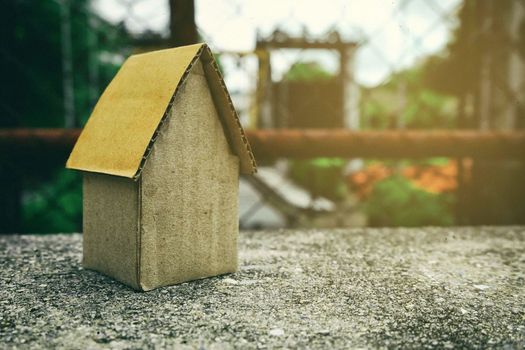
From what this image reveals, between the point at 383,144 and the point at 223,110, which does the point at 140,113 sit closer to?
the point at 223,110

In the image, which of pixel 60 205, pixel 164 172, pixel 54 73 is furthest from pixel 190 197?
pixel 54 73

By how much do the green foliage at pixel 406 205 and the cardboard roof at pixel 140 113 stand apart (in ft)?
4.77

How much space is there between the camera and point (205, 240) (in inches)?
29.5

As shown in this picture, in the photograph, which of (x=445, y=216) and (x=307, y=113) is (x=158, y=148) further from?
(x=307, y=113)

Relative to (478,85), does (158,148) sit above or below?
below

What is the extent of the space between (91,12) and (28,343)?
52.9 inches

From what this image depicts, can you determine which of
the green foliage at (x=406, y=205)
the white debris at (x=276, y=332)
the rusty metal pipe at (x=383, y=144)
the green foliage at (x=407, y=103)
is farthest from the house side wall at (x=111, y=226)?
the green foliage at (x=406, y=205)

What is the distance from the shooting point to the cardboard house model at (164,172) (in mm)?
676

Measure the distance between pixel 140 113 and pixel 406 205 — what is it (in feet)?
5.48

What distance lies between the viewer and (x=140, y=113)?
2.32 ft

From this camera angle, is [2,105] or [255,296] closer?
[255,296]

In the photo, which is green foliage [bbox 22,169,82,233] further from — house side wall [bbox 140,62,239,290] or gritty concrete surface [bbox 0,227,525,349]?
house side wall [bbox 140,62,239,290]

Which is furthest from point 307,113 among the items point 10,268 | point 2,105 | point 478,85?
point 10,268

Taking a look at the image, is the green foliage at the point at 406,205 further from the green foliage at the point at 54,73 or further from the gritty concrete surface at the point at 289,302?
the green foliage at the point at 54,73
